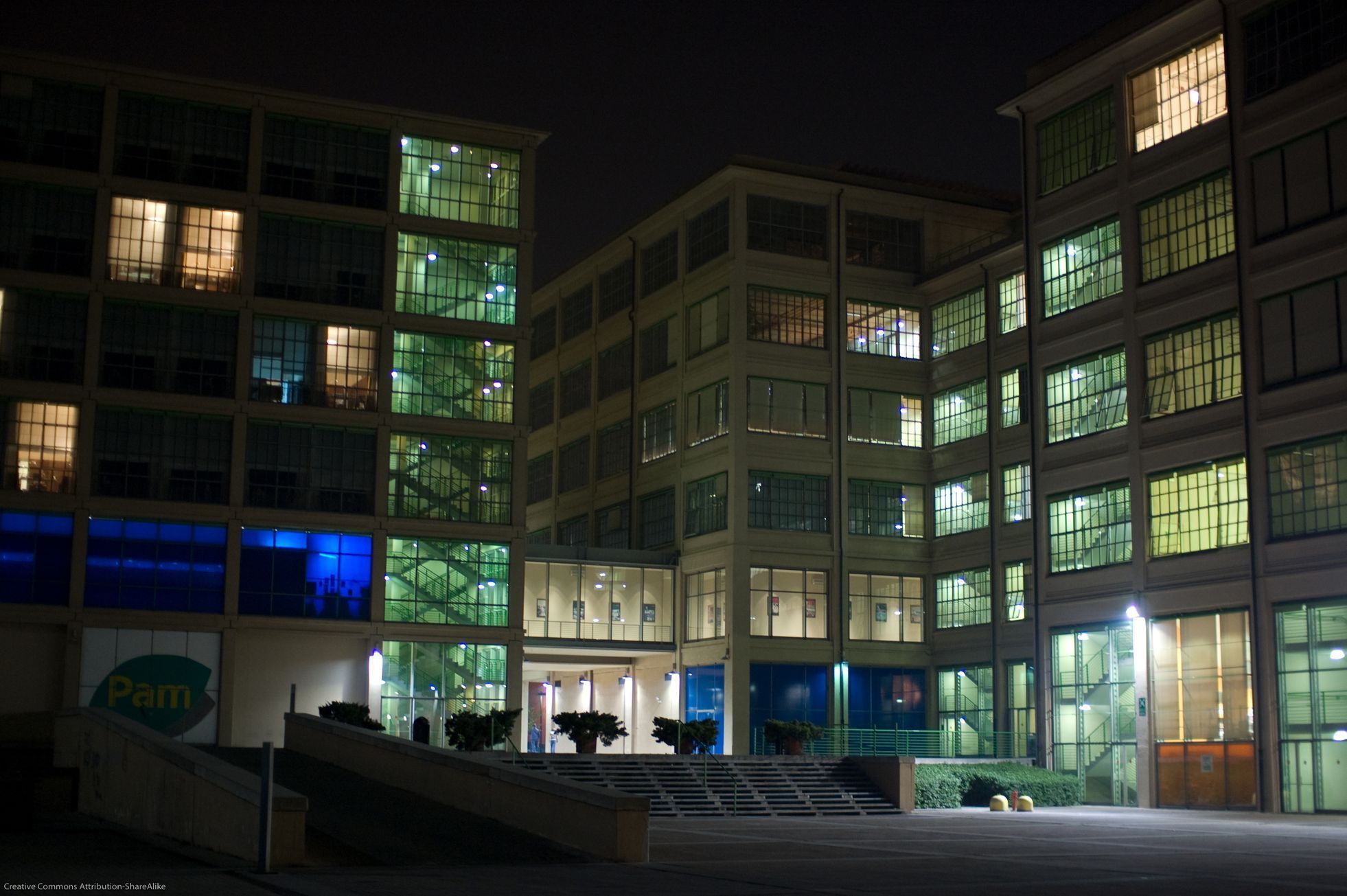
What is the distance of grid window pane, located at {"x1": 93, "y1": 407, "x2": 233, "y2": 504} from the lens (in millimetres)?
51125

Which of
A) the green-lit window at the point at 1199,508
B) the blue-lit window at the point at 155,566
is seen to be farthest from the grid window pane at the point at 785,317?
the blue-lit window at the point at 155,566

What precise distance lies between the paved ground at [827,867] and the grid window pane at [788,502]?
27372mm

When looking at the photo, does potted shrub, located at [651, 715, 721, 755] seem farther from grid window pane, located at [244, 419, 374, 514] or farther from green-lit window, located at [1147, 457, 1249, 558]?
grid window pane, located at [244, 419, 374, 514]

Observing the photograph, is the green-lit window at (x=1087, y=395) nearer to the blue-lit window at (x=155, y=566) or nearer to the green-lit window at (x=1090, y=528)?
the green-lit window at (x=1090, y=528)

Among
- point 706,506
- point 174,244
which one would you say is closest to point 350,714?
point 174,244

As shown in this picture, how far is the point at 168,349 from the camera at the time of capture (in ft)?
172

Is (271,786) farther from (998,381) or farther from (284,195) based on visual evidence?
(998,381)

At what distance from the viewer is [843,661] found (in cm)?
5938

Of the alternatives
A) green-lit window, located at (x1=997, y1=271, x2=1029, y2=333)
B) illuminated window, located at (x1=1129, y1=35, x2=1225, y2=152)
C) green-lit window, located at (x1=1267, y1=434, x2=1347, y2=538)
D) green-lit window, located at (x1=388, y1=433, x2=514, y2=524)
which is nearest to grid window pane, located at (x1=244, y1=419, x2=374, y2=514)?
green-lit window, located at (x1=388, y1=433, x2=514, y2=524)

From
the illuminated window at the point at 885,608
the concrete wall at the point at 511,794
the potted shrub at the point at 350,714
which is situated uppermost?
the illuminated window at the point at 885,608

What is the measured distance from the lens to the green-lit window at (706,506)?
5984cm

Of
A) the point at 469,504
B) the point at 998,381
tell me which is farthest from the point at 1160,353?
the point at 469,504

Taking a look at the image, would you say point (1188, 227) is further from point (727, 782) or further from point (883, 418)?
point (727, 782)

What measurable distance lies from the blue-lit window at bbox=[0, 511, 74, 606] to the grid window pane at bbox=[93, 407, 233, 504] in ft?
6.38
